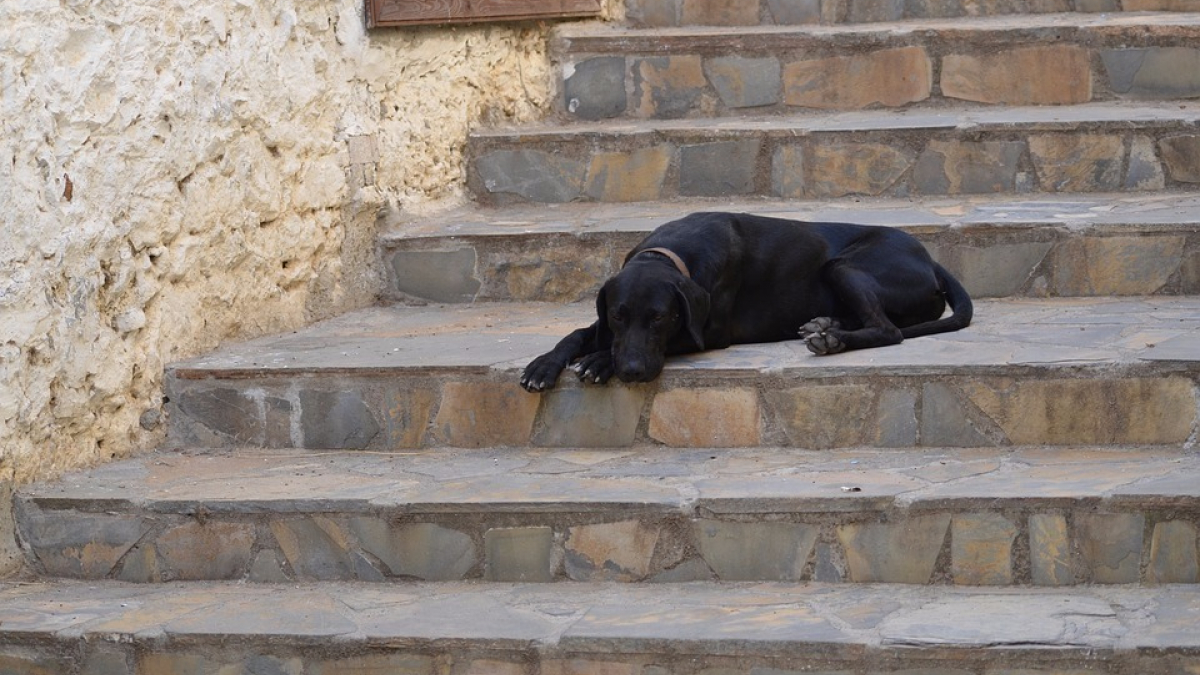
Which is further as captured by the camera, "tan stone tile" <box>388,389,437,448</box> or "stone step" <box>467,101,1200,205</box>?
"stone step" <box>467,101,1200,205</box>

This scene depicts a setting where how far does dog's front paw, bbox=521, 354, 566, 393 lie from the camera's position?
432cm

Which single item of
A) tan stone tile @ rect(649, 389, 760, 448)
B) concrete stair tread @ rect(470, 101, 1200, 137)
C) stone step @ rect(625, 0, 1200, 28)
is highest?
stone step @ rect(625, 0, 1200, 28)

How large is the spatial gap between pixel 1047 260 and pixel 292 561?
2.89m

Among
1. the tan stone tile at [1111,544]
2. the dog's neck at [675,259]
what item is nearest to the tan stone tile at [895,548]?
the tan stone tile at [1111,544]

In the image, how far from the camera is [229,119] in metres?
4.98

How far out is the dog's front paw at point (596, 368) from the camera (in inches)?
169

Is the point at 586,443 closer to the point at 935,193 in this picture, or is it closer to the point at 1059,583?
the point at 1059,583

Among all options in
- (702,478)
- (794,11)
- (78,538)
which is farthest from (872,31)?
(78,538)

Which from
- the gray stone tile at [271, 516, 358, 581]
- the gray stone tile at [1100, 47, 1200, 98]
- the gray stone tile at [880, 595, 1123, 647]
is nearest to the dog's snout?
the gray stone tile at [271, 516, 358, 581]

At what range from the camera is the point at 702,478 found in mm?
4004

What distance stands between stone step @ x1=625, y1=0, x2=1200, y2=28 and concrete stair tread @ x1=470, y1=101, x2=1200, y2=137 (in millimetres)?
706

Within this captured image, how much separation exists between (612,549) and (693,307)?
0.87 m

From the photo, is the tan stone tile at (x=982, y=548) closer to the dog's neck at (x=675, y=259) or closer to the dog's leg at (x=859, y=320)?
the dog's leg at (x=859, y=320)

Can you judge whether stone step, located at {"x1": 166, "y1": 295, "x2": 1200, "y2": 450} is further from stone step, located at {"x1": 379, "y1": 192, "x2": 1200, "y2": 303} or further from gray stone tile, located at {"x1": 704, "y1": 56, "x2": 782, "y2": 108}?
gray stone tile, located at {"x1": 704, "y1": 56, "x2": 782, "y2": 108}
